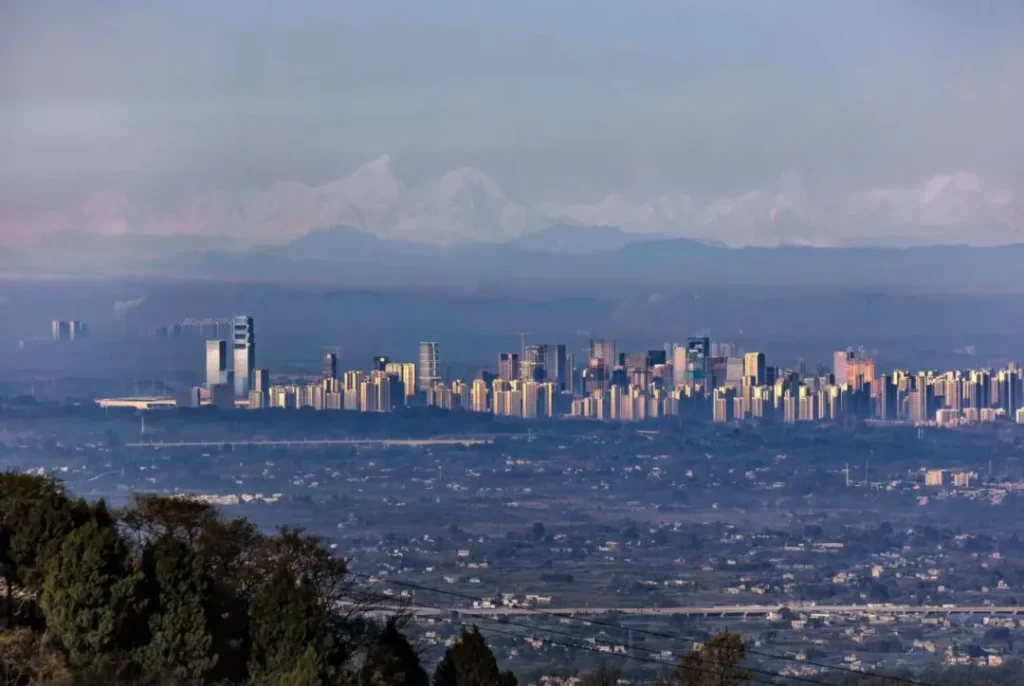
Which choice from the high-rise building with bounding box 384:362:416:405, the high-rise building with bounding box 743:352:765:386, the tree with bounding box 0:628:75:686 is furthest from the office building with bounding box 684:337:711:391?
the tree with bounding box 0:628:75:686

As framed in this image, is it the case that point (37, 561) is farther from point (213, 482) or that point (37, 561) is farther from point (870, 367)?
point (870, 367)

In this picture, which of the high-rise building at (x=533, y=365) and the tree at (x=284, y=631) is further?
the high-rise building at (x=533, y=365)

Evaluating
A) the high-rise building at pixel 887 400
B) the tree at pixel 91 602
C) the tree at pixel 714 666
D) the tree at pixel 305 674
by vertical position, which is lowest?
the tree at pixel 714 666

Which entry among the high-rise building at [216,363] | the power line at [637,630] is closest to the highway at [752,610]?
the power line at [637,630]

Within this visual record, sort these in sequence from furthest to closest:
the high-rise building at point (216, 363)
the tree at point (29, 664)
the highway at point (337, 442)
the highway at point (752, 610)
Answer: the high-rise building at point (216, 363), the highway at point (337, 442), the highway at point (752, 610), the tree at point (29, 664)

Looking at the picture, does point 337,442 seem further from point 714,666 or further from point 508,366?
point 714,666

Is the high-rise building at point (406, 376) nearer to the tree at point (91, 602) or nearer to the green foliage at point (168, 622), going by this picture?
the green foliage at point (168, 622)

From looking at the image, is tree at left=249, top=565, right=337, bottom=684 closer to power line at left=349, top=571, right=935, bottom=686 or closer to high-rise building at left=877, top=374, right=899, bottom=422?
power line at left=349, top=571, right=935, bottom=686
